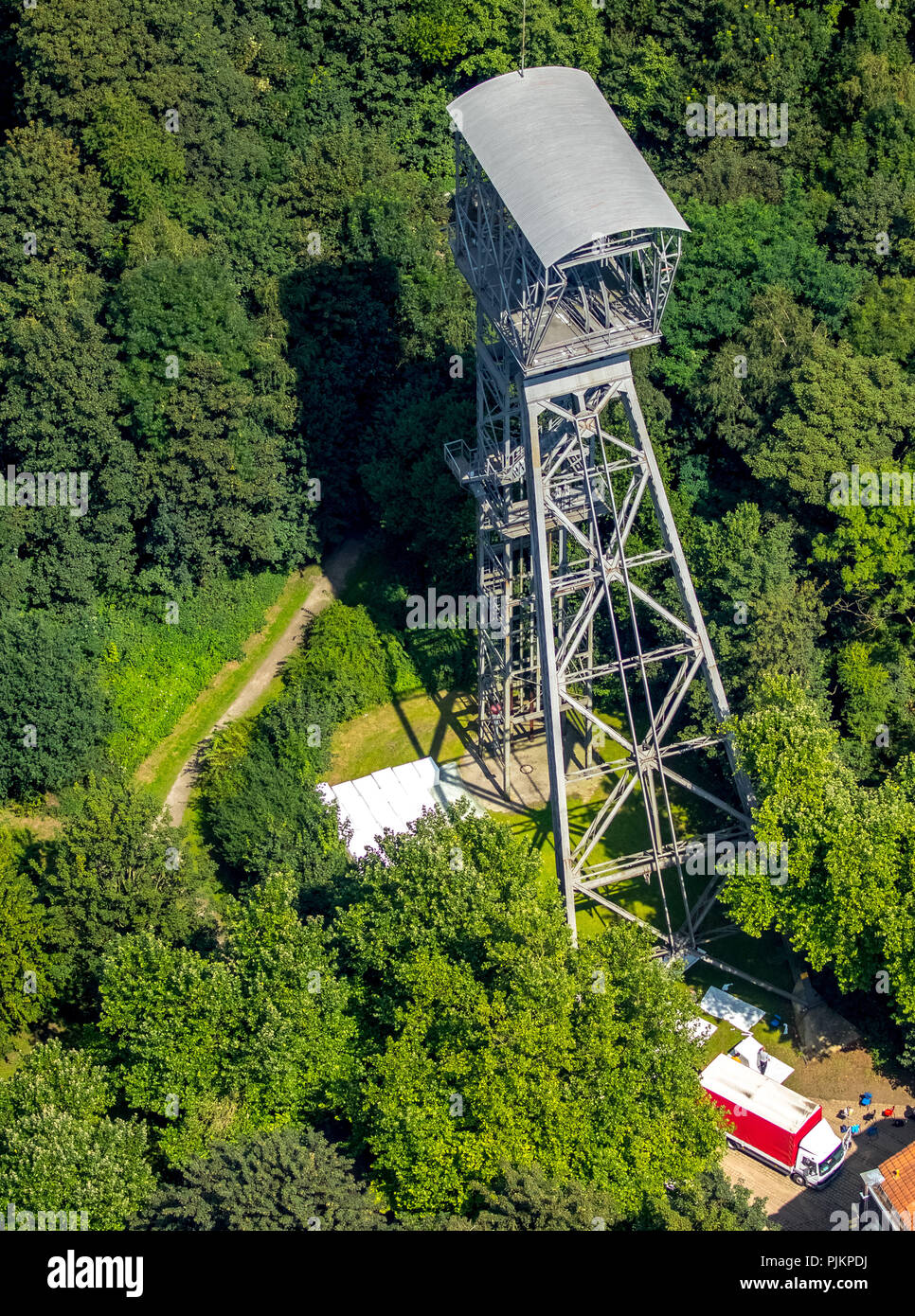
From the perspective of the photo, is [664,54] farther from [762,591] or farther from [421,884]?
[421,884]

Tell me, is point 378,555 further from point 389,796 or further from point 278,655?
point 389,796

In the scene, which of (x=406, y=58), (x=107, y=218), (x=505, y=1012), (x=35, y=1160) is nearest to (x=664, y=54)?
(x=406, y=58)

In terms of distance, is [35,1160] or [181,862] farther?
[181,862]

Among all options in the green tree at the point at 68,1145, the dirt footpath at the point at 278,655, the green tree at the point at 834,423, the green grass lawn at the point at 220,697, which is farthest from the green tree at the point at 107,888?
the green tree at the point at 834,423

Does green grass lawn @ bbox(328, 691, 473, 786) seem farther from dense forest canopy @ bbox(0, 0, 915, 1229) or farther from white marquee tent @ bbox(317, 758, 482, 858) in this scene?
white marquee tent @ bbox(317, 758, 482, 858)

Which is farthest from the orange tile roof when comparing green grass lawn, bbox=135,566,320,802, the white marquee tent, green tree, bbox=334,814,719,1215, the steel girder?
green grass lawn, bbox=135,566,320,802
